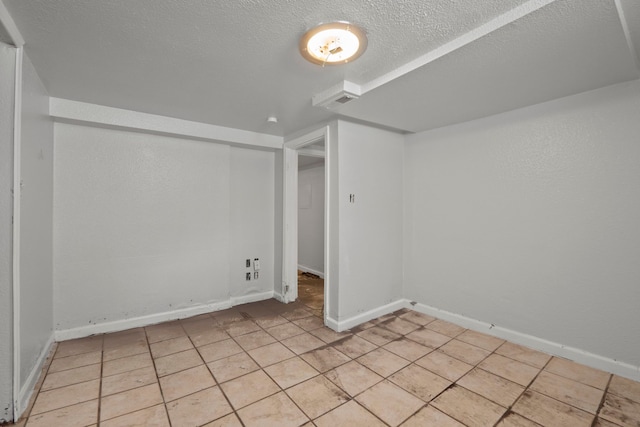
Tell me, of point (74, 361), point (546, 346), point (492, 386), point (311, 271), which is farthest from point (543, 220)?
point (74, 361)

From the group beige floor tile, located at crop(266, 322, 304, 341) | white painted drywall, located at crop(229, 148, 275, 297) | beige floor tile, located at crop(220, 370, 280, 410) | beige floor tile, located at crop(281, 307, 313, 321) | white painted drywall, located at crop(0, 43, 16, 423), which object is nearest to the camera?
white painted drywall, located at crop(0, 43, 16, 423)

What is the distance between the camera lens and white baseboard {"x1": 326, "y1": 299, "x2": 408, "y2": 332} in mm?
2821

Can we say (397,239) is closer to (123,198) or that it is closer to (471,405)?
(471,405)

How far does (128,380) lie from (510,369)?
2805mm

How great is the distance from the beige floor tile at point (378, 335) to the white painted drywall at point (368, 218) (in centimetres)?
23

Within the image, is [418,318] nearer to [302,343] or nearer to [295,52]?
[302,343]

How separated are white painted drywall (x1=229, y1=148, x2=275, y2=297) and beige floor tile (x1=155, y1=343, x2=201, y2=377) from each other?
130 centimetres

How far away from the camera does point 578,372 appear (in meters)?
2.08

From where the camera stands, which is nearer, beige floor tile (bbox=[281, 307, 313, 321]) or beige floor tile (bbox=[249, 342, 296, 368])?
beige floor tile (bbox=[249, 342, 296, 368])

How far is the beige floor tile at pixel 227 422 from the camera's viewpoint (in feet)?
5.14

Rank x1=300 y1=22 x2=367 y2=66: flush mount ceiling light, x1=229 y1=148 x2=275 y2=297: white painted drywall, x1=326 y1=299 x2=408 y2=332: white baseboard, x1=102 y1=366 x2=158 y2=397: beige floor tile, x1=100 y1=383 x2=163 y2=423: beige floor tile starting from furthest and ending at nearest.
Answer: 1. x1=229 y1=148 x2=275 y2=297: white painted drywall
2. x1=326 y1=299 x2=408 y2=332: white baseboard
3. x1=102 y1=366 x2=158 y2=397: beige floor tile
4. x1=100 y1=383 x2=163 y2=423: beige floor tile
5. x1=300 y1=22 x2=367 y2=66: flush mount ceiling light

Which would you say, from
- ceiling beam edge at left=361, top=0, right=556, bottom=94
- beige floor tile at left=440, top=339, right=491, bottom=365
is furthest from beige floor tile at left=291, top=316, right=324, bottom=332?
ceiling beam edge at left=361, top=0, right=556, bottom=94

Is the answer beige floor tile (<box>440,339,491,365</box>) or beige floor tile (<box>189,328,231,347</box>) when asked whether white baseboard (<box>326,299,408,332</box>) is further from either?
beige floor tile (<box>189,328,231,347</box>)

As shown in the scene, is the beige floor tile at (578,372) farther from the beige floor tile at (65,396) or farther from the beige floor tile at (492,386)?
the beige floor tile at (65,396)
